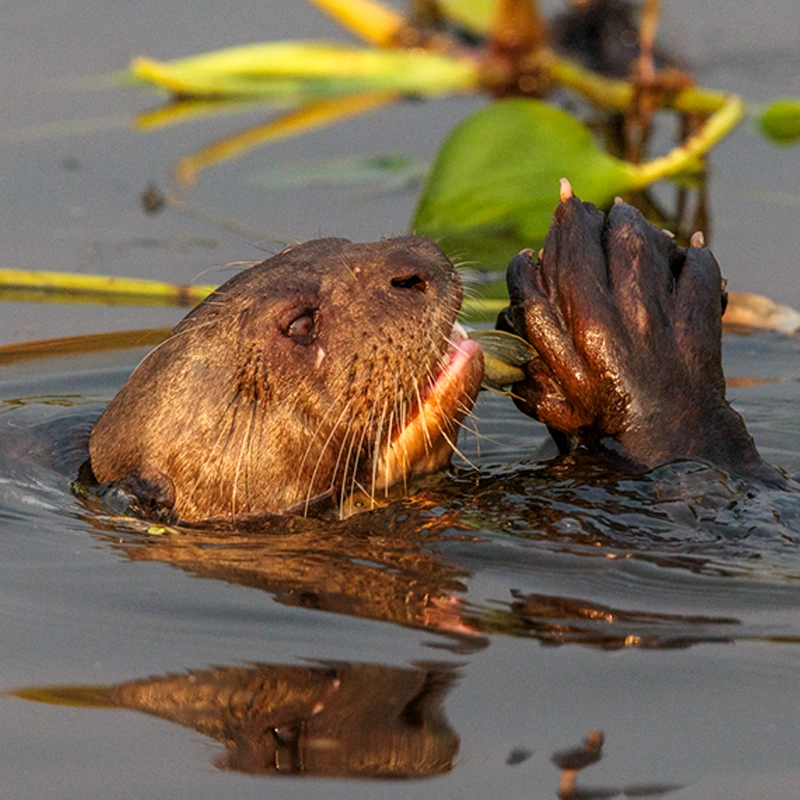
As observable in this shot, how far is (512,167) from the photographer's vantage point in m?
6.86

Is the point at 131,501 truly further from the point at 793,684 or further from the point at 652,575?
the point at 793,684

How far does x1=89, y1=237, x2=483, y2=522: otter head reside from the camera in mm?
4211

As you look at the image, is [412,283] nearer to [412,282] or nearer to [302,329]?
[412,282]

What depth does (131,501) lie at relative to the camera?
14.5 feet

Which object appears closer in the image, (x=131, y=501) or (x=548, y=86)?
(x=131, y=501)

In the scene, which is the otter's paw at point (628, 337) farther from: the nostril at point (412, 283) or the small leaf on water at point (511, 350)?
the nostril at point (412, 283)

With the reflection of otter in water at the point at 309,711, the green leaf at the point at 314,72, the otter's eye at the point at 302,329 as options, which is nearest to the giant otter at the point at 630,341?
the otter's eye at the point at 302,329

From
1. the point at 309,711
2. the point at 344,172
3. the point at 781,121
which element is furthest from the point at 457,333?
the point at 781,121

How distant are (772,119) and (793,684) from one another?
5.34 metres

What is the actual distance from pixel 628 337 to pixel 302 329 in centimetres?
85

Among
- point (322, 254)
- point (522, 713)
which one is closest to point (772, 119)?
point (322, 254)

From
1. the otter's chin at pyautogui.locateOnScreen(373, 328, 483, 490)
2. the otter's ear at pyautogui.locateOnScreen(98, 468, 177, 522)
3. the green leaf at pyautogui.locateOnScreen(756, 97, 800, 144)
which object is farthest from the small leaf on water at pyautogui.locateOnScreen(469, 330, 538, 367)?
the green leaf at pyautogui.locateOnScreen(756, 97, 800, 144)

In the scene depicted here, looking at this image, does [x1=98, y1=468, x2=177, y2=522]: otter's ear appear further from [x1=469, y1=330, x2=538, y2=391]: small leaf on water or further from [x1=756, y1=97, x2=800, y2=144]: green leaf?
[x1=756, y1=97, x2=800, y2=144]: green leaf

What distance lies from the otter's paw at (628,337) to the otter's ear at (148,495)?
3.35ft
